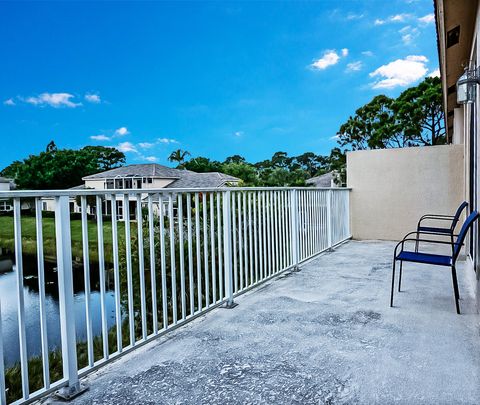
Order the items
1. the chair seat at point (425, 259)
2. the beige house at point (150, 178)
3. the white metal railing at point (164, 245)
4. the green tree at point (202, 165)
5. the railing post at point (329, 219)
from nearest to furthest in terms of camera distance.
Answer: the white metal railing at point (164, 245) < the chair seat at point (425, 259) < the railing post at point (329, 219) < the beige house at point (150, 178) < the green tree at point (202, 165)

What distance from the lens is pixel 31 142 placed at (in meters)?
42.2

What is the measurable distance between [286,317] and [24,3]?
34.9 m

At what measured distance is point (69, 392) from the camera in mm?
1997

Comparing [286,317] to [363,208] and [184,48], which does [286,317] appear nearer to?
[363,208]

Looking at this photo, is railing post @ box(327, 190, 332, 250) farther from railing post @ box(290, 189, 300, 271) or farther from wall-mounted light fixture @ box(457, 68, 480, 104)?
wall-mounted light fixture @ box(457, 68, 480, 104)

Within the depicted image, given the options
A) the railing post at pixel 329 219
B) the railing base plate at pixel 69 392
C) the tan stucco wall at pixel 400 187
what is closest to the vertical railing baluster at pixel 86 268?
the railing base plate at pixel 69 392

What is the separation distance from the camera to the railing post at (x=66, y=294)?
197 centimetres

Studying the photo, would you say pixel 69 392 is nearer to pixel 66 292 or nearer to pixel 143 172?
pixel 66 292

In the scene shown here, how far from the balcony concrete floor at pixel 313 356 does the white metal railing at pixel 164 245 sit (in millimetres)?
219

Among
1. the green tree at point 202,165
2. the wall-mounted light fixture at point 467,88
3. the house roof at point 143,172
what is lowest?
the wall-mounted light fixture at point 467,88

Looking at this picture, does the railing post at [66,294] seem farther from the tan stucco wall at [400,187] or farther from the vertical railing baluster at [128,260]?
the tan stucco wall at [400,187]

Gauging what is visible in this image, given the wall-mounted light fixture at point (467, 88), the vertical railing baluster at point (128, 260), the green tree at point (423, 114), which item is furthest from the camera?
the green tree at point (423, 114)

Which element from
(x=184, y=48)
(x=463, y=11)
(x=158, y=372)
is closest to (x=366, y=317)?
(x=158, y=372)

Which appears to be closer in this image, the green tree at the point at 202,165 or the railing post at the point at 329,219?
the railing post at the point at 329,219
